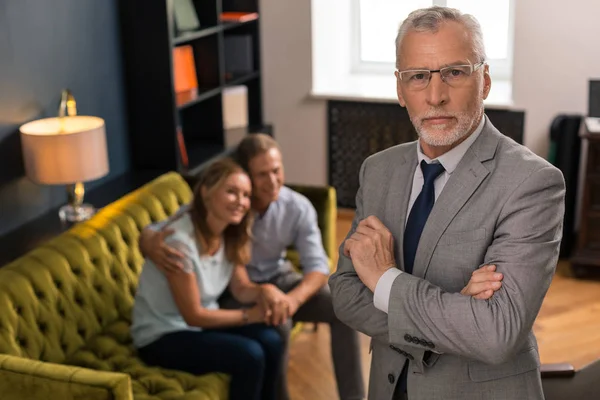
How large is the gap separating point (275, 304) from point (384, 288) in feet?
5.22

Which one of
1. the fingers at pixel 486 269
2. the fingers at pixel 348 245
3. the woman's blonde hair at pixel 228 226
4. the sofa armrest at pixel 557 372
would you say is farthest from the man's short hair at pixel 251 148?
the fingers at pixel 486 269

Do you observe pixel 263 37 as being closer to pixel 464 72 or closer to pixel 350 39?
pixel 350 39

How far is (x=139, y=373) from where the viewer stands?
3096 millimetres

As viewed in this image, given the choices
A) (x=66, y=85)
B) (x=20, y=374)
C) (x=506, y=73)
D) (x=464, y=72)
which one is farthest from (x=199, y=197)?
(x=506, y=73)

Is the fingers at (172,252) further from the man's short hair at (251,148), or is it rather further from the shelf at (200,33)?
the shelf at (200,33)

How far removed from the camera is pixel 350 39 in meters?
6.12

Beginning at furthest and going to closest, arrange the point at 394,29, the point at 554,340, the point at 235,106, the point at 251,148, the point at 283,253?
the point at 394,29 → the point at 235,106 → the point at 554,340 → the point at 283,253 → the point at 251,148

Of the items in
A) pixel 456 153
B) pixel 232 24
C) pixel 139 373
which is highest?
pixel 232 24

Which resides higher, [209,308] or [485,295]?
[485,295]

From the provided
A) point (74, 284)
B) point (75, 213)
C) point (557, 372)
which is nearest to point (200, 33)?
point (75, 213)

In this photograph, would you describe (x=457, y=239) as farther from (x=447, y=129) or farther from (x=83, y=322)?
(x=83, y=322)

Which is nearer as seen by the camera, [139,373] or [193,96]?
[139,373]

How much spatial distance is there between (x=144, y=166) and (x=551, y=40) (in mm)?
2651

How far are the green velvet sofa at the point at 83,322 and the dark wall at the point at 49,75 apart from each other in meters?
0.61
